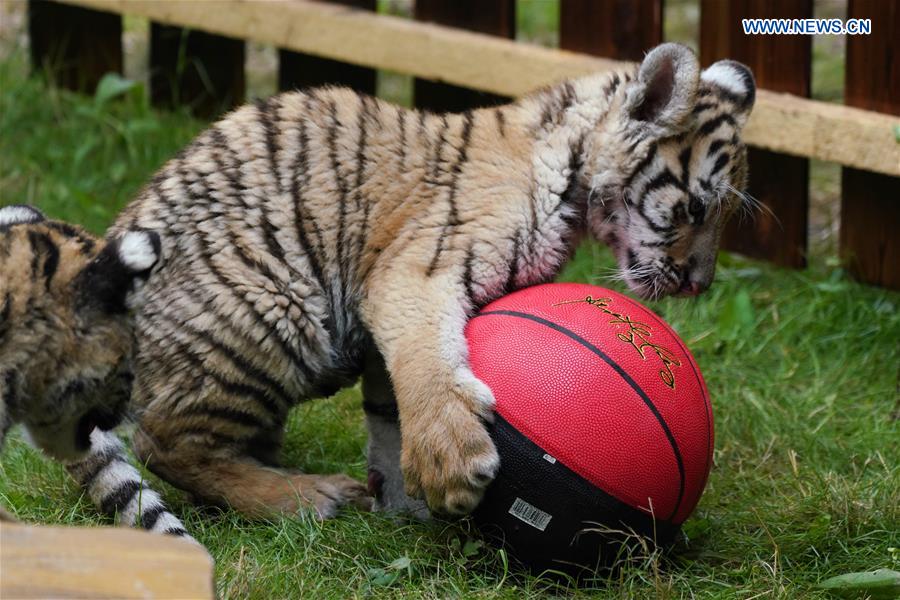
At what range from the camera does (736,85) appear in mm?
4656

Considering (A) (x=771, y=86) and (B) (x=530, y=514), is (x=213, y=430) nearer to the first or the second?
(B) (x=530, y=514)

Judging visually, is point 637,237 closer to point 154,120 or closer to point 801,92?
point 801,92

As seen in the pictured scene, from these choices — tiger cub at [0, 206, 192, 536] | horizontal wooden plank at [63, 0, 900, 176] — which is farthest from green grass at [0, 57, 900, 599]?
horizontal wooden plank at [63, 0, 900, 176]

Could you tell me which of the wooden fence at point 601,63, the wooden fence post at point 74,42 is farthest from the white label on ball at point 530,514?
→ the wooden fence post at point 74,42

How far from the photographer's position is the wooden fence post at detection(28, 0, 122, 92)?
329 inches

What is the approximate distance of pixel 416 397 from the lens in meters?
3.91

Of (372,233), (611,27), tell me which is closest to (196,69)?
(611,27)

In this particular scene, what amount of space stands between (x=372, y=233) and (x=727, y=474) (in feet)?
4.97

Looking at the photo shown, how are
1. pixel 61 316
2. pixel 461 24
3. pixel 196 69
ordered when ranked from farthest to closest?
1. pixel 196 69
2. pixel 461 24
3. pixel 61 316

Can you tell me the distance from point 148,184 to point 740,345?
2589 mm

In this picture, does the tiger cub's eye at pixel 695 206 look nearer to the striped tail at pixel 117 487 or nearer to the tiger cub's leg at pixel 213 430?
the tiger cub's leg at pixel 213 430

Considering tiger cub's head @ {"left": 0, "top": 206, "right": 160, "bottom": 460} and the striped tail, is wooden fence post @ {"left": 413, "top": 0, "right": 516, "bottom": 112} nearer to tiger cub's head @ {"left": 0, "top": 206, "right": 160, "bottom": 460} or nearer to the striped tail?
the striped tail

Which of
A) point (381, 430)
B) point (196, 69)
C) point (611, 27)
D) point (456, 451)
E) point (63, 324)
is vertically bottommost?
point (381, 430)

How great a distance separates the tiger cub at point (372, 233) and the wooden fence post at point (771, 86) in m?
1.49
